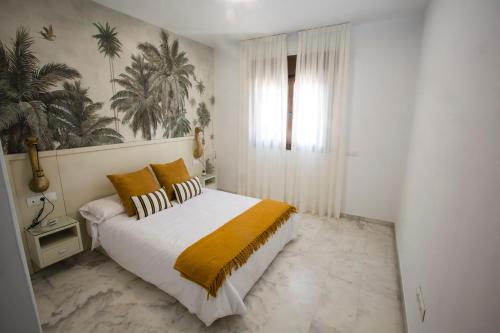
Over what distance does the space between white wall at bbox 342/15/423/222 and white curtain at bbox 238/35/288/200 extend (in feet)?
3.31

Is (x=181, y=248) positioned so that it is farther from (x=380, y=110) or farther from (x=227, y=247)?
(x=380, y=110)

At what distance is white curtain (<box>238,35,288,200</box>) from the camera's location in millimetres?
3547

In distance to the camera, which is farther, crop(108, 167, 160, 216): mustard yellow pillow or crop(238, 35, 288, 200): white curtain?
crop(238, 35, 288, 200): white curtain

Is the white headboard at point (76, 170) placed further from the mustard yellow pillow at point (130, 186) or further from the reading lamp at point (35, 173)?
the mustard yellow pillow at point (130, 186)

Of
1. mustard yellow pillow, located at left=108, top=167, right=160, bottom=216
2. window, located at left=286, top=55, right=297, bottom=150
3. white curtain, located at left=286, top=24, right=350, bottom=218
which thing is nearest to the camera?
mustard yellow pillow, located at left=108, top=167, right=160, bottom=216

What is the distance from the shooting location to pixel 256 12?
2.72 meters

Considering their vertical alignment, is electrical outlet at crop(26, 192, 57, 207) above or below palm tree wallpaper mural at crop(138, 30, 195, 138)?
below

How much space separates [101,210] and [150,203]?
0.46 metres

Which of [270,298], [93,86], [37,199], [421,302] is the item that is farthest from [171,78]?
[421,302]

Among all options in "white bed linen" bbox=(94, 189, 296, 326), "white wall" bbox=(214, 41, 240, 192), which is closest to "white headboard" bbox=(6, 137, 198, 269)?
"white bed linen" bbox=(94, 189, 296, 326)

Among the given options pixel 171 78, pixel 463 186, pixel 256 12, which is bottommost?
pixel 463 186

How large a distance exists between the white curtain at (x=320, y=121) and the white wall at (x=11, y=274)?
3.23 metres

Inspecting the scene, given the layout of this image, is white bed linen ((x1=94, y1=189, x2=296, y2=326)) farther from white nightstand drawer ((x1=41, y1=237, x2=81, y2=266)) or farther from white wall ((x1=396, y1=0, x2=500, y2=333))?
white wall ((x1=396, y1=0, x2=500, y2=333))

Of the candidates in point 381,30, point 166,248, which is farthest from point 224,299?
point 381,30
